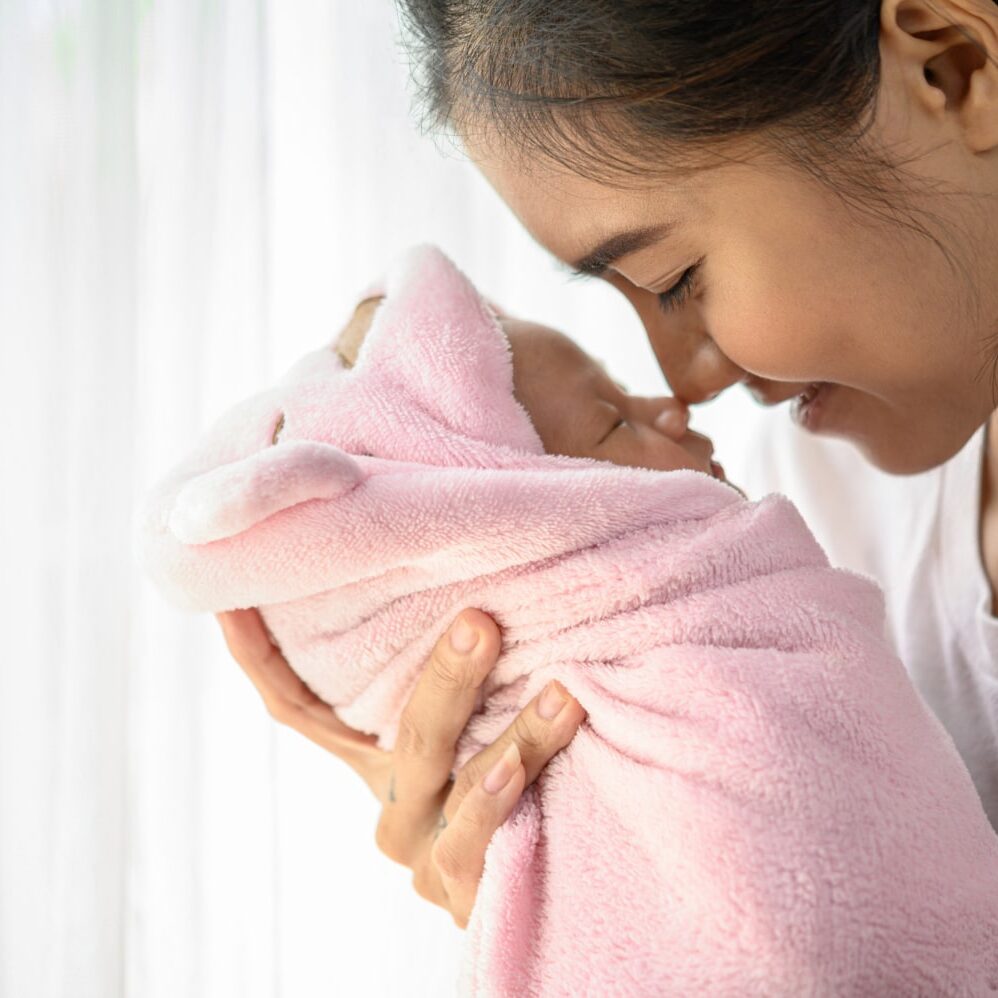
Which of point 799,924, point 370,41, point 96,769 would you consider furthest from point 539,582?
point 370,41

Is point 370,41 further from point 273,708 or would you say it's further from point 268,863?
point 268,863

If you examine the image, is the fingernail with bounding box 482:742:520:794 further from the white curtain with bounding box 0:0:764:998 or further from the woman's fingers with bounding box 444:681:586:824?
the white curtain with bounding box 0:0:764:998

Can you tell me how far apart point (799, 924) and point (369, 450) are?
52cm

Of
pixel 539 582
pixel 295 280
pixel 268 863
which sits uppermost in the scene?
pixel 295 280

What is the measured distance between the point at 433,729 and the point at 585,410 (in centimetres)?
34

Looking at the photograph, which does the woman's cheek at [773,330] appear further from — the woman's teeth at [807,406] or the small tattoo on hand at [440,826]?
the small tattoo on hand at [440,826]

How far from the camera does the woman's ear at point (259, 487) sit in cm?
79

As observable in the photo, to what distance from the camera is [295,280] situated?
4.80ft

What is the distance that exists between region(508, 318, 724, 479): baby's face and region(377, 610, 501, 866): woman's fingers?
230mm

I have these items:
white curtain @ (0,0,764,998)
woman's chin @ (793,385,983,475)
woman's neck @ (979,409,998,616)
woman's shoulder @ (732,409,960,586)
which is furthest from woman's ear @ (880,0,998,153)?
white curtain @ (0,0,764,998)

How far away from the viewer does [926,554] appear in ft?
4.09

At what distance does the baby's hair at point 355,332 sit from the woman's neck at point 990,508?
27.5 inches

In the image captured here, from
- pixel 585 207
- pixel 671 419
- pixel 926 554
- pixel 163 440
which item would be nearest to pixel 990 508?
pixel 926 554

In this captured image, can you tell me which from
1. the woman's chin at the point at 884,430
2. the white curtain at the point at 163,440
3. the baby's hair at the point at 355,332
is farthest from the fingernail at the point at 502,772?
the white curtain at the point at 163,440
